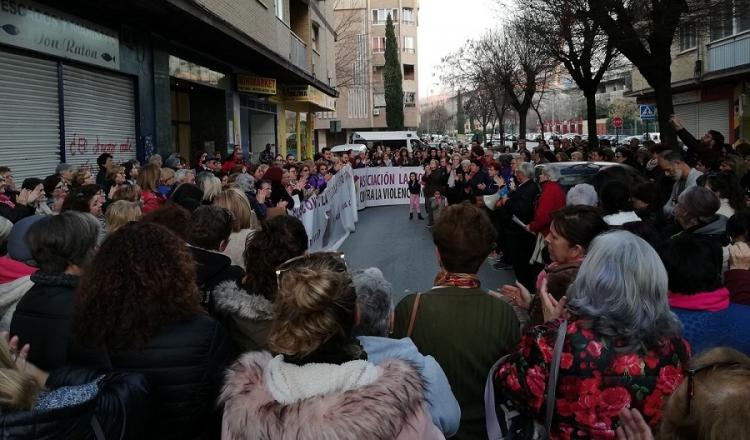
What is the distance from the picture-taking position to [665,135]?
57.6 ft

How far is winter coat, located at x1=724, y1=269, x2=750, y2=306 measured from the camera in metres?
3.80

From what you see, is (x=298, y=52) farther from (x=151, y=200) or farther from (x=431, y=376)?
(x=431, y=376)

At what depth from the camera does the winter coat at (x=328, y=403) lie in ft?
6.93

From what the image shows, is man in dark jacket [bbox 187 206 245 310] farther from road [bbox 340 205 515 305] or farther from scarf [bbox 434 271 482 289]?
road [bbox 340 205 515 305]

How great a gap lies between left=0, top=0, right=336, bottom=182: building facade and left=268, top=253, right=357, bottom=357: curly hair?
8760 millimetres

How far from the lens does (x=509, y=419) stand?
2963 mm

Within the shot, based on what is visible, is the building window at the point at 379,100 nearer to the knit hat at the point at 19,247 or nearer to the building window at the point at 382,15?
the building window at the point at 382,15

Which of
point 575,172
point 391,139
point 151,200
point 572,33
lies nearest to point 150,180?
point 151,200

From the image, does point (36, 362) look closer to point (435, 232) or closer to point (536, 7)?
point (435, 232)

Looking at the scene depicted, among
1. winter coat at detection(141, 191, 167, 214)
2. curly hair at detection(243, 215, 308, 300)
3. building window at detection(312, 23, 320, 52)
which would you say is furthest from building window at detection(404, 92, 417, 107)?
curly hair at detection(243, 215, 308, 300)

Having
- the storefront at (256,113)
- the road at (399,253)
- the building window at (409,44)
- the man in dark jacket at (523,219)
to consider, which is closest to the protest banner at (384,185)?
the road at (399,253)

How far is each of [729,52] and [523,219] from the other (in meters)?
20.3

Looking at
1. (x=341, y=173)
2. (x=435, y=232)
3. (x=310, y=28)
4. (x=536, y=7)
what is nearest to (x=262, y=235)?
(x=435, y=232)

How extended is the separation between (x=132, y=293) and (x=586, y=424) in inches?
76.0
